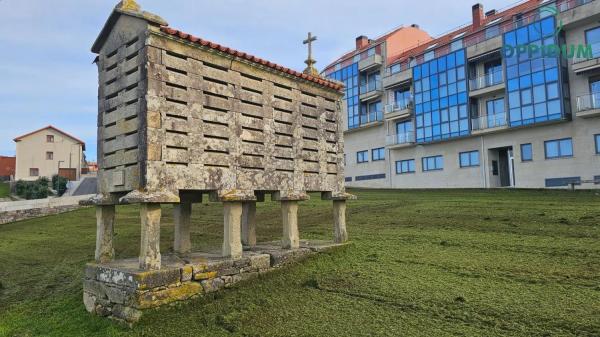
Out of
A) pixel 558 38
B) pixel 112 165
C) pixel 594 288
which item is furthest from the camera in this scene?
pixel 558 38

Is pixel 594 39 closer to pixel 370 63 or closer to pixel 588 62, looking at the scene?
pixel 588 62

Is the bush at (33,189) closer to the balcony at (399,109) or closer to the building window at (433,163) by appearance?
the balcony at (399,109)

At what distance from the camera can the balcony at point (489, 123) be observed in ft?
104

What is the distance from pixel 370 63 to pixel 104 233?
37225mm

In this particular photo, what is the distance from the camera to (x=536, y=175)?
29906mm

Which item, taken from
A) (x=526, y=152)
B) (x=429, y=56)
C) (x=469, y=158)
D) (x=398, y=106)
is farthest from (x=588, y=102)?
(x=398, y=106)

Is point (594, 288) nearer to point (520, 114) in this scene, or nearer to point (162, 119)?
point (162, 119)

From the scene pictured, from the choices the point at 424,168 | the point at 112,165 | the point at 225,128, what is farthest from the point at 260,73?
the point at 424,168

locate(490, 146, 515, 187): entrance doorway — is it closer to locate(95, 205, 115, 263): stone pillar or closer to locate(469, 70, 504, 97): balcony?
locate(469, 70, 504, 97): balcony

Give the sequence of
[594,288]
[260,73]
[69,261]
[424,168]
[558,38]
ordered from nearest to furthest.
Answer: [594,288] → [260,73] → [69,261] → [558,38] → [424,168]

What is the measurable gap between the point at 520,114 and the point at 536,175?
4.21 metres

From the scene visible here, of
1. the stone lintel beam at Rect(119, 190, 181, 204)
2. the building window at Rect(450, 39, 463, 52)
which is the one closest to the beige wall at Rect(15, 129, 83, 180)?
the building window at Rect(450, 39, 463, 52)

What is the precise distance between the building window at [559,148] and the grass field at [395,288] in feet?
52.4

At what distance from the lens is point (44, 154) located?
2367 inches
